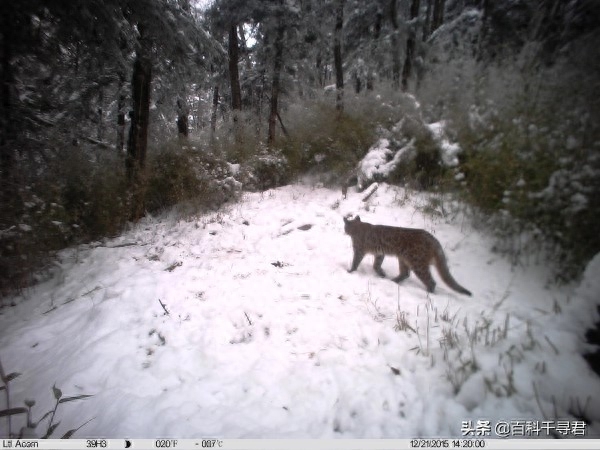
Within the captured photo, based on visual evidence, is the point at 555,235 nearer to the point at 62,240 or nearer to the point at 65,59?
the point at 65,59

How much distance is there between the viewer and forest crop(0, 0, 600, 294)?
132 inches

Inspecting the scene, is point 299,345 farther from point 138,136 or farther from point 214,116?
point 214,116

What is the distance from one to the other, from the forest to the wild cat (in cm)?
105

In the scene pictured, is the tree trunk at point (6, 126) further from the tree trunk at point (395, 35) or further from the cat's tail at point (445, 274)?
the tree trunk at point (395, 35)

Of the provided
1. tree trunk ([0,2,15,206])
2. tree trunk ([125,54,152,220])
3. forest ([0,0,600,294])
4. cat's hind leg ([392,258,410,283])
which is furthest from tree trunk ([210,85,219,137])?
cat's hind leg ([392,258,410,283])

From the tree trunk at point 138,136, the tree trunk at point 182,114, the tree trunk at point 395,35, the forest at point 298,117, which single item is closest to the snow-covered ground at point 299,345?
the forest at point 298,117

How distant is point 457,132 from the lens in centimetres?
522

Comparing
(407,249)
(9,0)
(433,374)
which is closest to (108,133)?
(9,0)

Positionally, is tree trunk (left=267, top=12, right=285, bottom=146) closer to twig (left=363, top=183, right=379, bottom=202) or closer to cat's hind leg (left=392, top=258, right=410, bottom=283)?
twig (left=363, top=183, right=379, bottom=202)

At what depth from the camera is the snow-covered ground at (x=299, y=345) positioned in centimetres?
220

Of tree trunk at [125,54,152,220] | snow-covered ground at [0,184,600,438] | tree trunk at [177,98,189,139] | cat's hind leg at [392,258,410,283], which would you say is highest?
tree trunk at [177,98,189,139]

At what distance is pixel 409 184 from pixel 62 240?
25.1ft

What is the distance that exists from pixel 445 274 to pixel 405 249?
599 mm

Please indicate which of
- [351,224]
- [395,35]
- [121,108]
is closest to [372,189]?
[351,224]
